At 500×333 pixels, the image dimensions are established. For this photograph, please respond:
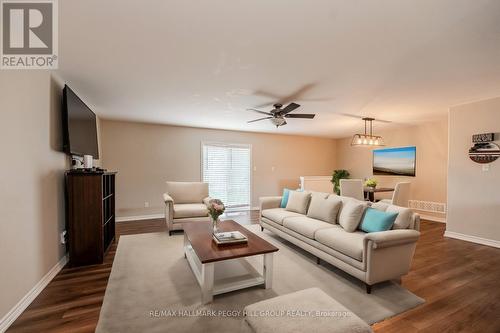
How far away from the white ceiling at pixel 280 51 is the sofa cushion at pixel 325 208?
5.38 ft

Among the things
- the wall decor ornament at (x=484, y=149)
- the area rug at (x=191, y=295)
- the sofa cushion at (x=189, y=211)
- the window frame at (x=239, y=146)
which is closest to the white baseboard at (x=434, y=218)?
the wall decor ornament at (x=484, y=149)

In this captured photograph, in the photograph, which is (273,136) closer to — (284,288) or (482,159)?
(482,159)

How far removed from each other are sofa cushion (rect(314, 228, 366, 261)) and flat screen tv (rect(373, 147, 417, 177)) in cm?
436

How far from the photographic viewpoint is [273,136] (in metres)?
7.27

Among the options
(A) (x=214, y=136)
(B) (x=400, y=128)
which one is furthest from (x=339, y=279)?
(B) (x=400, y=128)

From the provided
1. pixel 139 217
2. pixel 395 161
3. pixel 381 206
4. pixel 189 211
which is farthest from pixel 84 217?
pixel 395 161

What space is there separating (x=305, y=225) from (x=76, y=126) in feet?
11.5

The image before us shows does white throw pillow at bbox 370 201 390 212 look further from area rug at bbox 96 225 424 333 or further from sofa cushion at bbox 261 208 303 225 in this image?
sofa cushion at bbox 261 208 303 225

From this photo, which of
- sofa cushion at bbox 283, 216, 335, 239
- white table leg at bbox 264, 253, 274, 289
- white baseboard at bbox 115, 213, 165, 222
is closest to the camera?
white table leg at bbox 264, 253, 274, 289

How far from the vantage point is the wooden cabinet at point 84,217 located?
2.87 metres

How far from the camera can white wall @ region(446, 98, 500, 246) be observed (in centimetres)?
374

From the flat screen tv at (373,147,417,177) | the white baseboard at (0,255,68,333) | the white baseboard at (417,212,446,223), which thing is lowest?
the white baseboard at (417,212,446,223)

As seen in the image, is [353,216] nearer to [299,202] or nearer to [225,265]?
[299,202]

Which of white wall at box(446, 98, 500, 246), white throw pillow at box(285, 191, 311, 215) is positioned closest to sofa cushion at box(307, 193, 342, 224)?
white throw pillow at box(285, 191, 311, 215)
